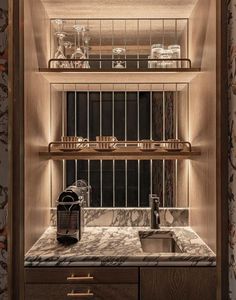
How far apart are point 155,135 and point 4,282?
135 cm

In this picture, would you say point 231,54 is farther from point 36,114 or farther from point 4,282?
point 4,282

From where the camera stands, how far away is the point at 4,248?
171 cm

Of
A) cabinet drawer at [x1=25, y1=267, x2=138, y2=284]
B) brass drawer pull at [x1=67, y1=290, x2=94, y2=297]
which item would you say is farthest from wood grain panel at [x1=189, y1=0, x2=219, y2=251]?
brass drawer pull at [x1=67, y1=290, x2=94, y2=297]

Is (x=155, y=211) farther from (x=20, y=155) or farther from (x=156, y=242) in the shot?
(x=20, y=155)

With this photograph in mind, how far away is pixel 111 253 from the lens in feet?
6.31

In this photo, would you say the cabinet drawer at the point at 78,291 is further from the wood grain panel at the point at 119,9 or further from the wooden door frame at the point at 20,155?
the wood grain panel at the point at 119,9

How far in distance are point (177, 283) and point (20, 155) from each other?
3.04ft

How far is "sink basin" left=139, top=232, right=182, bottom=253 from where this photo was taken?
2.44 metres

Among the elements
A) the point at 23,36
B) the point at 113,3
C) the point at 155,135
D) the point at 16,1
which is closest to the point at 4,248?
the point at 23,36

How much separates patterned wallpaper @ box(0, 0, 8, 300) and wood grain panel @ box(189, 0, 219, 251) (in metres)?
0.95

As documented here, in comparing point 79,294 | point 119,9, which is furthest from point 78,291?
point 119,9

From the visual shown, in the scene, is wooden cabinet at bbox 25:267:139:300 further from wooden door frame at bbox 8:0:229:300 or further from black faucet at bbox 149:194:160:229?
black faucet at bbox 149:194:160:229

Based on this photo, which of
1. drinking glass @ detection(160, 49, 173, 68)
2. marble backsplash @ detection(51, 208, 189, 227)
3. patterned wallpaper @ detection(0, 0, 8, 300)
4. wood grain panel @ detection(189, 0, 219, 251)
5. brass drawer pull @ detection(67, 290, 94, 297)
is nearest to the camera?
patterned wallpaper @ detection(0, 0, 8, 300)

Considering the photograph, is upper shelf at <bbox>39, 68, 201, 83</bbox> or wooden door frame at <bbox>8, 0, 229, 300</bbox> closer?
wooden door frame at <bbox>8, 0, 229, 300</bbox>
